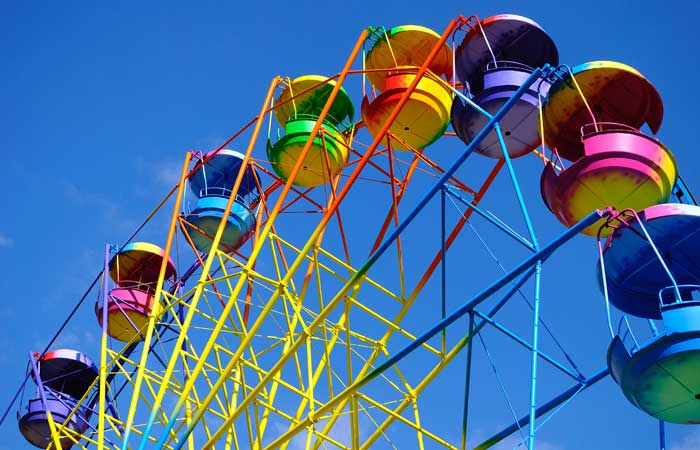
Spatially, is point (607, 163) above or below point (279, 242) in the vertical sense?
below

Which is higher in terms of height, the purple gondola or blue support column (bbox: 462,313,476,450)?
the purple gondola

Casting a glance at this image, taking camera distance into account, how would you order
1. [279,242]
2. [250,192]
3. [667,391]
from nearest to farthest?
[667,391], [279,242], [250,192]

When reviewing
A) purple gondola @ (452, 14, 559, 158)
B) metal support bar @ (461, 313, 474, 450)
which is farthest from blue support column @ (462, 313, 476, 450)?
purple gondola @ (452, 14, 559, 158)

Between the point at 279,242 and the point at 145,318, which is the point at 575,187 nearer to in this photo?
the point at 279,242

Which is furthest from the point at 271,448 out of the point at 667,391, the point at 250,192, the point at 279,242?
the point at 250,192

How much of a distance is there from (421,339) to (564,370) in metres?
2.31

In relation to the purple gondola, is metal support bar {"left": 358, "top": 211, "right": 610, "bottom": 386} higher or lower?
lower

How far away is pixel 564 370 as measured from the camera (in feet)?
46.3

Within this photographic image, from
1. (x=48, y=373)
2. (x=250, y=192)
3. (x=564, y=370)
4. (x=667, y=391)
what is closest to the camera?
(x=667, y=391)

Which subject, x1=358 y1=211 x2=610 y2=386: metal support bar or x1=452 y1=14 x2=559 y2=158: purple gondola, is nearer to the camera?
x1=358 y1=211 x2=610 y2=386: metal support bar

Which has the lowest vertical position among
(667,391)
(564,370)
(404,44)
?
(667,391)

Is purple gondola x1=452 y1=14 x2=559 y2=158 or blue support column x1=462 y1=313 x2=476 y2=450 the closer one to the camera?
blue support column x1=462 y1=313 x2=476 y2=450

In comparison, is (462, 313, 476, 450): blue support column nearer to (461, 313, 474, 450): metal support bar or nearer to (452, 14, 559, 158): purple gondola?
(461, 313, 474, 450): metal support bar

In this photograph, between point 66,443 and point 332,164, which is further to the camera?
point 66,443
